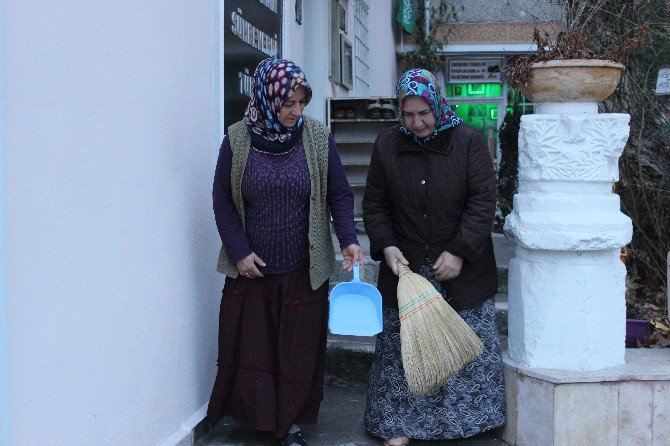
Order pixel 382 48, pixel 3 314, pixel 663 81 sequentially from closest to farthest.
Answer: pixel 3 314, pixel 663 81, pixel 382 48

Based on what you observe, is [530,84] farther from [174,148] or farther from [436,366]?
[174,148]

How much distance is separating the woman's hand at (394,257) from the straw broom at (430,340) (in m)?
0.16

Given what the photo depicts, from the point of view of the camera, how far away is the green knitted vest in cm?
354

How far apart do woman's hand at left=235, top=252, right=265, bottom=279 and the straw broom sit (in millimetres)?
625

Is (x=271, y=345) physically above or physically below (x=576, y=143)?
below

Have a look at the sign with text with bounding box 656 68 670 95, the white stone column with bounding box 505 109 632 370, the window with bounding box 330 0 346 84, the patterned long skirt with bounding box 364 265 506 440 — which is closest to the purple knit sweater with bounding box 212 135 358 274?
the patterned long skirt with bounding box 364 265 506 440

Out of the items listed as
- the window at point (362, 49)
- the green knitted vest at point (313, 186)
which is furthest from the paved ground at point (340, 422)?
the window at point (362, 49)

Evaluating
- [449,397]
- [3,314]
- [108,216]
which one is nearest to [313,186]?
[108,216]

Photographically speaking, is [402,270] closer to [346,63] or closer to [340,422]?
[340,422]

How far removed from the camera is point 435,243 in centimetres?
364

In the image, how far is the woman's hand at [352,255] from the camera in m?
3.56

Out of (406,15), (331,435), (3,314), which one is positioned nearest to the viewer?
(3,314)

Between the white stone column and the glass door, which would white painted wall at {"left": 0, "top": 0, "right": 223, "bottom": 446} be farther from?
the glass door

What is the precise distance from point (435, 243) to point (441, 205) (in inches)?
6.7
